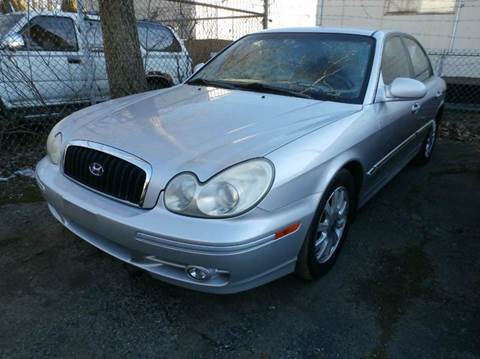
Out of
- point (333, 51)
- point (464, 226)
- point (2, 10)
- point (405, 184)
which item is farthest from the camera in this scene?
point (2, 10)

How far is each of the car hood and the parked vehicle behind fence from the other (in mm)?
2339

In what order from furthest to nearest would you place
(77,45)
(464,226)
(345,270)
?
(77,45) → (464,226) → (345,270)

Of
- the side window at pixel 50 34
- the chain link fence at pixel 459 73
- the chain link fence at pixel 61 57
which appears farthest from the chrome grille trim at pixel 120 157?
the chain link fence at pixel 459 73

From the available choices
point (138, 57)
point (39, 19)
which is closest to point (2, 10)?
point (39, 19)

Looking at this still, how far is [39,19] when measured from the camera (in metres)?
5.07

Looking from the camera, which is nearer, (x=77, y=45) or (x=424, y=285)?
(x=424, y=285)

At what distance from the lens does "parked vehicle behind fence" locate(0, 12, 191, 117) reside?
459cm

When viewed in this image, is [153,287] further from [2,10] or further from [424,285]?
[2,10]

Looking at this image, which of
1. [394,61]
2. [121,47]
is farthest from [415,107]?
[121,47]

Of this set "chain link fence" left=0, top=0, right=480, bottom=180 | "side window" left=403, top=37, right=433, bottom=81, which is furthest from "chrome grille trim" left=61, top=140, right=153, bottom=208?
"side window" left=403, top=37, right=433, bottom=81

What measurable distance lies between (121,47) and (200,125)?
2.48m

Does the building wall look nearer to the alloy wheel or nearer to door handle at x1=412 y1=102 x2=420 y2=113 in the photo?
door handle at x1=412 y1=102 x2=420 y2=113

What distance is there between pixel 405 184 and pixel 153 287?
293cm

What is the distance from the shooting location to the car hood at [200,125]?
6.30ft
